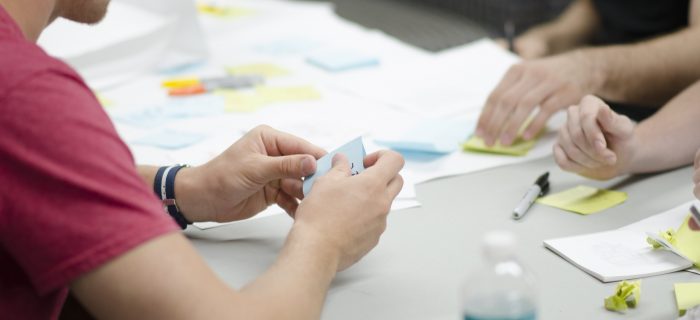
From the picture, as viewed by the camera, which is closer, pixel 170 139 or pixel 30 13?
pixel 30 13

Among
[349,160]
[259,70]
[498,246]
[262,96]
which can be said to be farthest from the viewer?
[259,70]

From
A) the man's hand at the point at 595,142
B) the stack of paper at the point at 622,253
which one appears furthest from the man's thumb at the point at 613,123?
the stack of paper at the point at 622,253

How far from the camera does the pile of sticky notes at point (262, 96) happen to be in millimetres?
1741

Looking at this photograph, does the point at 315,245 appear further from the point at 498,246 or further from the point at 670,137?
the point at 670,137

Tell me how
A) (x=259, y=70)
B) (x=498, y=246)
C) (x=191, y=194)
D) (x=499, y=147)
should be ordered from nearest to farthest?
(x=498, y=246)
(x=191, y=194)
(x=499, y=147)
(x=259, y=70)

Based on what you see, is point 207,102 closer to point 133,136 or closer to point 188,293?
point 133,136

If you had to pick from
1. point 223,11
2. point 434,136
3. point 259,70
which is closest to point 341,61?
point 259,70

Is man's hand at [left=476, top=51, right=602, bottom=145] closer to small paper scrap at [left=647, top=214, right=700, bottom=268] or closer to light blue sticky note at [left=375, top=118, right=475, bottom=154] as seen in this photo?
light blue sticky note at [left=375, top=118, right=475, bottom=154]

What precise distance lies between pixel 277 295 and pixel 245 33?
61.5 inches

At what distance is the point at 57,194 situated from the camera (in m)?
0.77

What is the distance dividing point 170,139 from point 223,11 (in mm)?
1036

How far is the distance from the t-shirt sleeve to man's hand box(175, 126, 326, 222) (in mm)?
334

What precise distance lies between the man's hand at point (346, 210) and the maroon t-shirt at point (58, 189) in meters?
0.22

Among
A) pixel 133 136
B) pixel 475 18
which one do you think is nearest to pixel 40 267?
pixel 133 136
